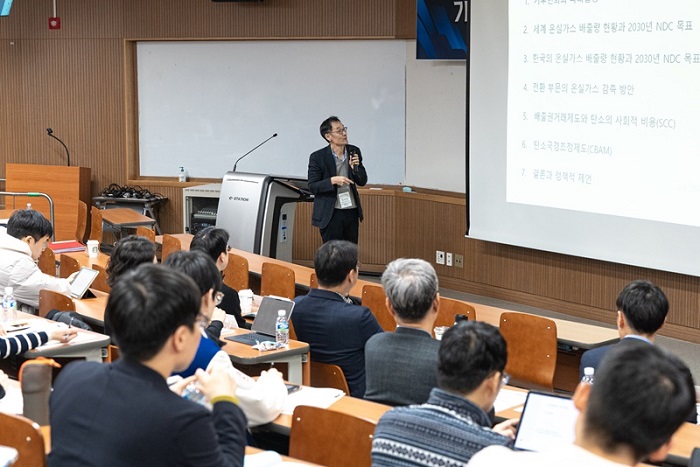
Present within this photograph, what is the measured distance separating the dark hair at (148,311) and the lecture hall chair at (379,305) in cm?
360

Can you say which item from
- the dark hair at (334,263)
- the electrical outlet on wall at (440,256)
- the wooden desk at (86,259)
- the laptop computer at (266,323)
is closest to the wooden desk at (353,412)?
the dark hair at (334,263)

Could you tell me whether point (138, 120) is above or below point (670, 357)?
above

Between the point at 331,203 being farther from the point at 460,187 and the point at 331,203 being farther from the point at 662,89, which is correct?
the point at 662,89

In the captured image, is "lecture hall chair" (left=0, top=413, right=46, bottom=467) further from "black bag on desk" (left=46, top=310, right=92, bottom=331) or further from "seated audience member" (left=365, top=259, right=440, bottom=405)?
"black bag on desk" (left=46, top=310, right=92, bottom=331)

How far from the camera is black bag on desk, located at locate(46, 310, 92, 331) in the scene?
5.14 metres

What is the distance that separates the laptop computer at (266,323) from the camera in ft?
16.0

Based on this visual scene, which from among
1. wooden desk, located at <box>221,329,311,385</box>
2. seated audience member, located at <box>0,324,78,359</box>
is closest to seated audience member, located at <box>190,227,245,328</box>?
wooden desk, located at <box>221,329,311,385</box>

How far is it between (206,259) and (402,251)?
A: 21.7 ft

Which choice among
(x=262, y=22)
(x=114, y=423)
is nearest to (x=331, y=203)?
(x=262, y=22)

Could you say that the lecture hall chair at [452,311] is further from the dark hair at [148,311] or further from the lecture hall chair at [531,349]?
the dark hair at [148,311]

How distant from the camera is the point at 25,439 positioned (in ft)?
9.76

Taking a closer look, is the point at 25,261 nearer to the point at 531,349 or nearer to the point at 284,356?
the point at 284,356

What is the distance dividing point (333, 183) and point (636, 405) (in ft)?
21.7

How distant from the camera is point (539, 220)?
8.41 meters
